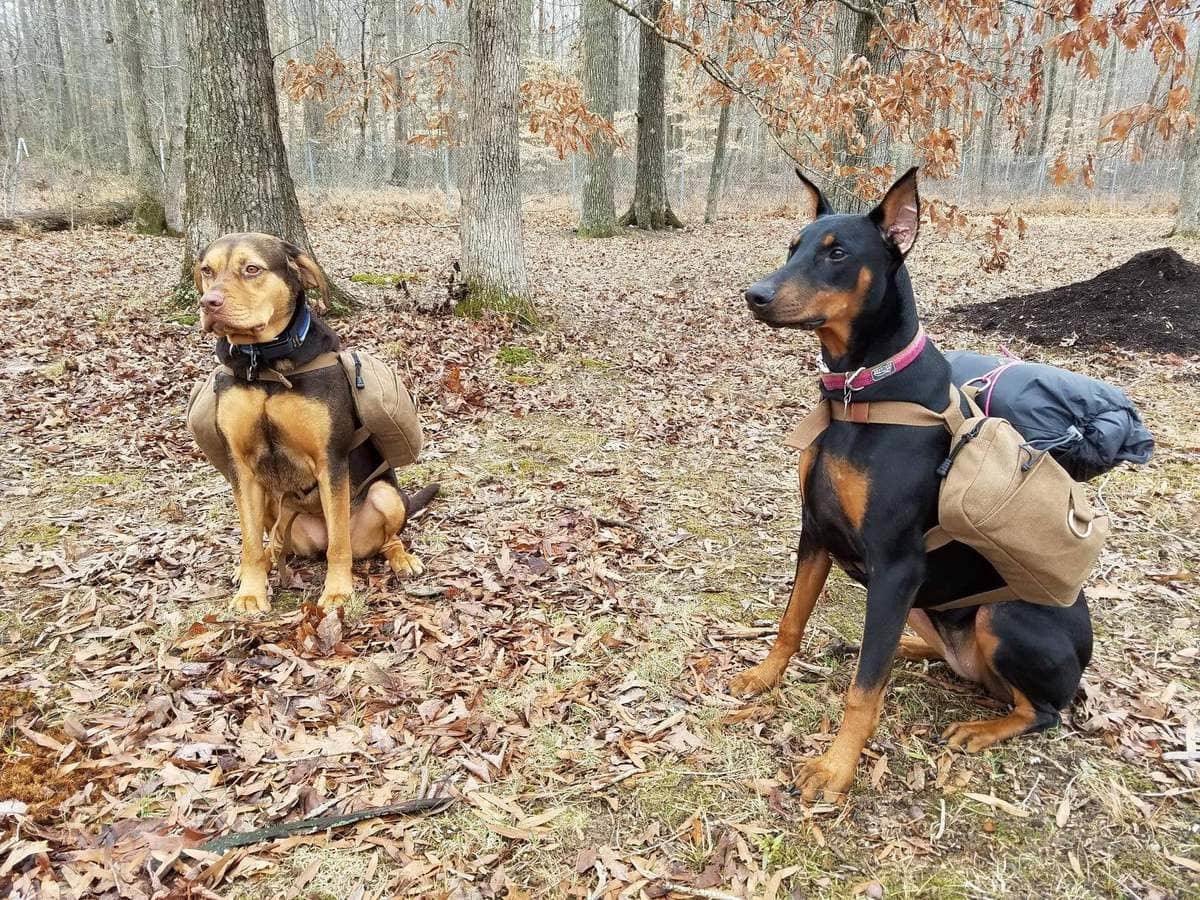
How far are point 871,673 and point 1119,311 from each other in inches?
365

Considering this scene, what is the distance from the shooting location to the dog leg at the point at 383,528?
4.15 metres

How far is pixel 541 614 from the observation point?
4000 mm

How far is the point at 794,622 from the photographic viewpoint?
3283mm

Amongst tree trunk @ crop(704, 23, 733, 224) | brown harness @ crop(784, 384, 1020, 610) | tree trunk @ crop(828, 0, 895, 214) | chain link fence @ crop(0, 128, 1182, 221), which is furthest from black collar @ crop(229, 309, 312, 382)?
tree trunk @ crop(704, 23, 733, 224)

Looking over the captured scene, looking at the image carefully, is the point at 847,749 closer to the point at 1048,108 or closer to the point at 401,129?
the point at 401,129

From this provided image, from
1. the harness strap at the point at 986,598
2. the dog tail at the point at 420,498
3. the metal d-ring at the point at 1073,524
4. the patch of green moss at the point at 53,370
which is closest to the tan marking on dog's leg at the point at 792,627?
the harness strap at the point at 986,598

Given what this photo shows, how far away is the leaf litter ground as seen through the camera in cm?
259

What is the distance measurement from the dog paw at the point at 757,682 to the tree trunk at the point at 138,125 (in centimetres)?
1686

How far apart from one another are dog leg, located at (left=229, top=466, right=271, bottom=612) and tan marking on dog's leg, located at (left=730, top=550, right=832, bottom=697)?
256 cm

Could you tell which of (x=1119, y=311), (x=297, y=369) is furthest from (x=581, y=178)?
(x=297, y=369)

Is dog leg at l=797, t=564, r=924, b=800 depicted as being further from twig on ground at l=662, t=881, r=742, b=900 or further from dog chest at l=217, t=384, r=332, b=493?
dog chest at l=217, t=384, r=332, b=493

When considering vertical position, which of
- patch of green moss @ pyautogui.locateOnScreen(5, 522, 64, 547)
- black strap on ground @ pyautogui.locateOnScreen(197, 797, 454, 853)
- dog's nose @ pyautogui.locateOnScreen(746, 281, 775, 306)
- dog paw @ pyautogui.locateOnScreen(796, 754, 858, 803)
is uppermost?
dog's nose @ pyautogui.locateOnScreen(746, 281, 775, 306)

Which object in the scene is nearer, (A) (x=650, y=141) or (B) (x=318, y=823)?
(B) (x=318, y=823)

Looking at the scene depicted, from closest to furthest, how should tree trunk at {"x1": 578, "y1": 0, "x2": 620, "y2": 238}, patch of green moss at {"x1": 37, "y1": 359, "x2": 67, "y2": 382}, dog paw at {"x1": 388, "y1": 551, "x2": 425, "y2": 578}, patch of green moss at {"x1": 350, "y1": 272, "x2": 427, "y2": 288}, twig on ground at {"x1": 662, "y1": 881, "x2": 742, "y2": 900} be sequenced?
twig on ground at {"x1": 662, "y1": 881, "x2": 742, "y2": 900} < dog paw at {"x1": 388, "y1": 551, "x2": 425, "y2": 578} < patch of green moss at {"x1": 37, "y1": 359, "x2": 67, "y2": 382} < patch of green moss at {"x1": 350, "y1": 272, "x2": 427, "y2": 288} < tree trunk at {"x1": 578, "y1": 0, "x2": 620, "y2": 238}
